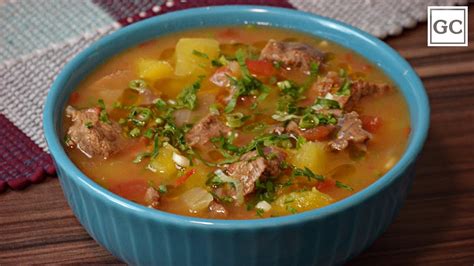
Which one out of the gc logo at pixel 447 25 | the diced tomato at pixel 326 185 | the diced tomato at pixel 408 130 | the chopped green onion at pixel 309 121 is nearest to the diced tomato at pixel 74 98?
the chopped green onion at pixel 309 121

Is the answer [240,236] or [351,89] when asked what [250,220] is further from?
[351,89]

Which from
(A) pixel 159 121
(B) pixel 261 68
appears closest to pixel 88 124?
(A) pixel 159 121

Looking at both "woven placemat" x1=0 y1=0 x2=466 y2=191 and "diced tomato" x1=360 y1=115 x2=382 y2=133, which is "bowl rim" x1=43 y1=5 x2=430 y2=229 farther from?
"woven placemat" x1=0 y1=0 x2=466 y2=191

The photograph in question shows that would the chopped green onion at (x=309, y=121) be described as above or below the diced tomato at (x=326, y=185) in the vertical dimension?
above

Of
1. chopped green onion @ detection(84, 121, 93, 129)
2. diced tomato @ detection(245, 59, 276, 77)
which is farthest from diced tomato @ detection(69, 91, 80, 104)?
diced tomato @ detection(245, 59, 276, 77)

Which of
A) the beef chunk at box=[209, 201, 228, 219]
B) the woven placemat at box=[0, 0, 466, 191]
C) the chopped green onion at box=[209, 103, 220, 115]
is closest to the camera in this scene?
the beef chunk at box=[209, 201, 228, 219]

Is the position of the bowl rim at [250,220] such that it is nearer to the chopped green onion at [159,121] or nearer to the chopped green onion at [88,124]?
the chopped green onion at [88,124]

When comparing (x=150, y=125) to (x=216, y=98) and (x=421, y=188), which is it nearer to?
(x=216, y=98)
